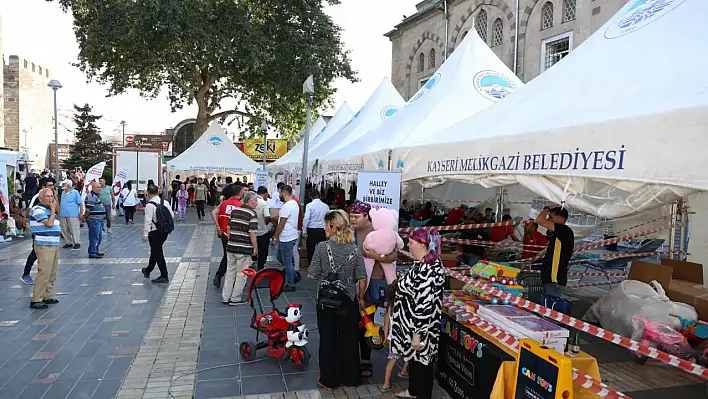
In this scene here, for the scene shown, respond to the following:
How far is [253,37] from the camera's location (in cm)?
2000

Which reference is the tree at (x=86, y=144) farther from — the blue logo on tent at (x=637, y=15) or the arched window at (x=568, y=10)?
the blue logo on tent at (x=637, y=15)

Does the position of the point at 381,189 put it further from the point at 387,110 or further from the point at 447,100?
the point at 387,110

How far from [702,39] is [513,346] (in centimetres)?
269

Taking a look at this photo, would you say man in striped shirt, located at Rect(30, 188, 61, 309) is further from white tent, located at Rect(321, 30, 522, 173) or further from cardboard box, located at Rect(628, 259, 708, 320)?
cardboard box, located at Rect(628, 259, 708, 320)

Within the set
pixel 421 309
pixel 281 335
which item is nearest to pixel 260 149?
pixel 281 335

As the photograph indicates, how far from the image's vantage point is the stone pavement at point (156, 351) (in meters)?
4.21

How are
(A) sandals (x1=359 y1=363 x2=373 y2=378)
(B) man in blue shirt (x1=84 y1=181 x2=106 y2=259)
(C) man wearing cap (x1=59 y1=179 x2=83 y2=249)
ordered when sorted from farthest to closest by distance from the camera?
(C) man wearing cap (x1=59 y1=179 x2=83 y2=249) → (B) man in blue shirt (x1=84 y1=181 x2=106 y2=259) → (A) sandals (x1=359 y1=363 x2=373 y2=378)

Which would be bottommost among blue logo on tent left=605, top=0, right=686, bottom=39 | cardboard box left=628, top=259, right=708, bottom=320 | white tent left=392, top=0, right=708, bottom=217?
cardboard box left=628, top=259, right=708, bottom=320

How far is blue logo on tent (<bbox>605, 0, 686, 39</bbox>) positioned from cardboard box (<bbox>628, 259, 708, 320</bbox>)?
3223 millimetres

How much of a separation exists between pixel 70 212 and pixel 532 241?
9.85 m

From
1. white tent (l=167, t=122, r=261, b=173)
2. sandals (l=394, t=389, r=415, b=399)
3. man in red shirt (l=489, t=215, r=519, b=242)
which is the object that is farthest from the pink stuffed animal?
white tent (l=167, t=122, r=261, b=173)

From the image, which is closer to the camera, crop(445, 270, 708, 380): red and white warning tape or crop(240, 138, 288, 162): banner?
crop(445, 270, 708, 380): red and white warning tape

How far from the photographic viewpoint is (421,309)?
3771 mm

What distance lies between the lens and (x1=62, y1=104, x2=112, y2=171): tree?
132 feet
